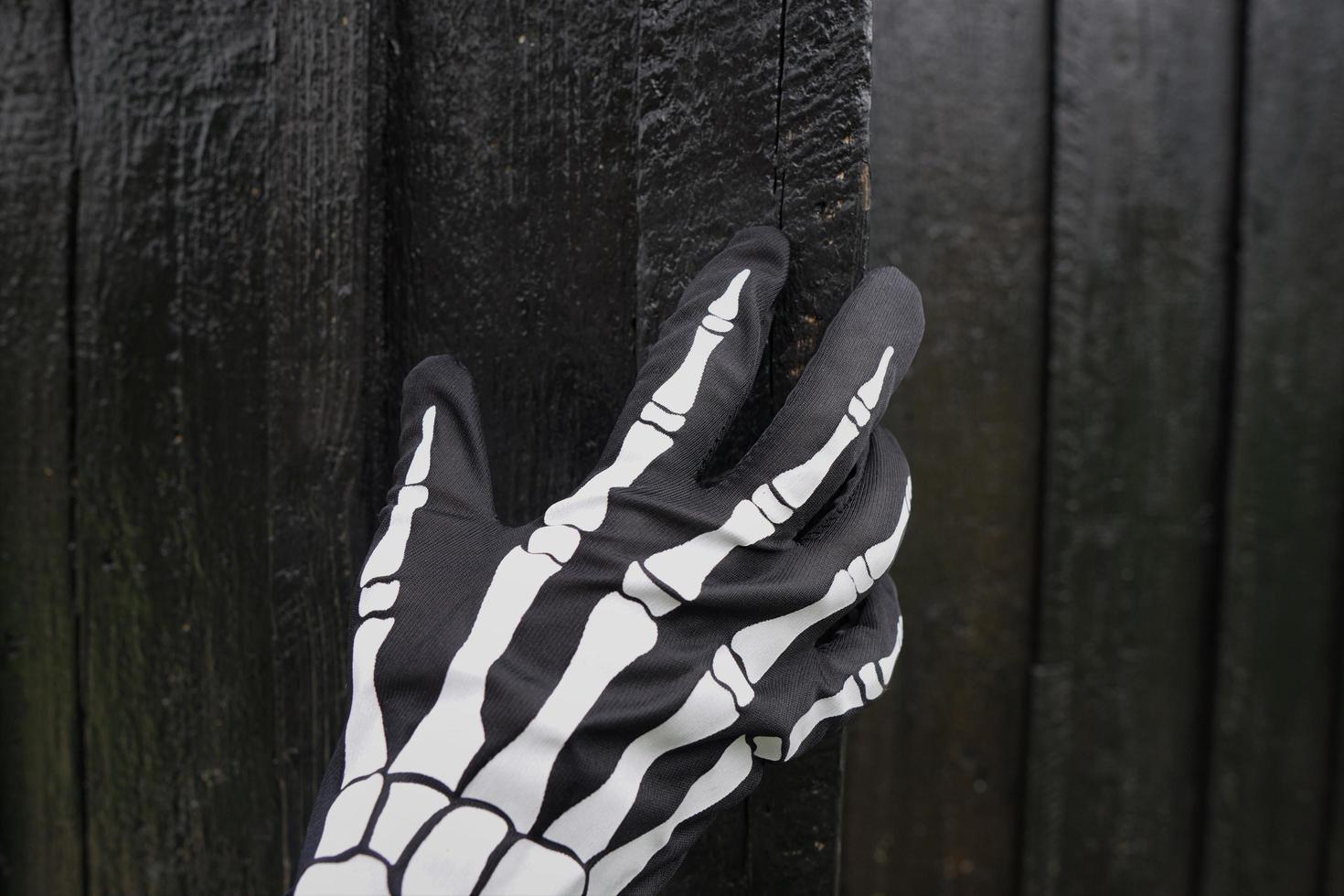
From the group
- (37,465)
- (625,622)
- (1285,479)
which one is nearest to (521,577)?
(625,622)

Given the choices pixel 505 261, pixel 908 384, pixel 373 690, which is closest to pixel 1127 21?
pixel 908 384

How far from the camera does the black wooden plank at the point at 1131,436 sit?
0.82m

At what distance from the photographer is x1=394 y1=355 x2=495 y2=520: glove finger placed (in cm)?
46

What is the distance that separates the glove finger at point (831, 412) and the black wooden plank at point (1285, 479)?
662mm

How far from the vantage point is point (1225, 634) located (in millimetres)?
858

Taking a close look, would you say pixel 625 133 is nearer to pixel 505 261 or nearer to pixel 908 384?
pixel 505 261

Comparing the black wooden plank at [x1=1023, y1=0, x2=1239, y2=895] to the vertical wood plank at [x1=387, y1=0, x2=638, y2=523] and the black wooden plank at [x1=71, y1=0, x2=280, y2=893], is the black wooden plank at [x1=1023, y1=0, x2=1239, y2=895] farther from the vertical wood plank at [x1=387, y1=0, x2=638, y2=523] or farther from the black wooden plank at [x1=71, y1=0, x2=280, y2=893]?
the black wooden plank at [x1=71, y1=0, x2=280, y2=893]

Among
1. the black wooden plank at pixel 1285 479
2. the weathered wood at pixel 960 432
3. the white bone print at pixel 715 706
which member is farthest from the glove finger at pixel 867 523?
the black wooden plank at pixel 1285 479

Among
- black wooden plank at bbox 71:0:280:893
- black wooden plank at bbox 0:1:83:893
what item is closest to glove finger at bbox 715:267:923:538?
black wooden plank at bbox 71:0:280:893

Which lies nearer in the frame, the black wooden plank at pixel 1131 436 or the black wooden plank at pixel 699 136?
the black wooden plank at pixel 699 136

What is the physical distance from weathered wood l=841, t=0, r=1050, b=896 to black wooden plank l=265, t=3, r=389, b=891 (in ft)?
1.86

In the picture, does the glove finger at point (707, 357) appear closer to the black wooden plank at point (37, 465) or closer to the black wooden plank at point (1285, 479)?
the black wooden plank at point (37, 465)

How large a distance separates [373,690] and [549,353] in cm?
28

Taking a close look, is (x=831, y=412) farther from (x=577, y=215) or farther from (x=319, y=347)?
(x=319, y=347)
